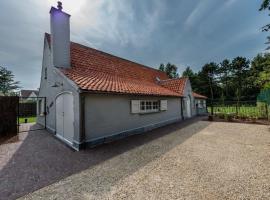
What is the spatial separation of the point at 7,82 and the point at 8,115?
28.9 metres

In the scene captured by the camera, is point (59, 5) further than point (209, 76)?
No

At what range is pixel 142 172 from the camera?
395 cm

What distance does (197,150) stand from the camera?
223 inches

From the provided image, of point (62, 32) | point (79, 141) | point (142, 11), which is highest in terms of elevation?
point (142, 11)

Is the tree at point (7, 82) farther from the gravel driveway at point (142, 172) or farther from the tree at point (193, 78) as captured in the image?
the tree at point (193, 78)

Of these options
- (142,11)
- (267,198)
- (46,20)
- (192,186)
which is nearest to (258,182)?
(267,198)

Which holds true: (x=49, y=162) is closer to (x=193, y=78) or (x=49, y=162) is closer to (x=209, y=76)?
(x=193, y=78)

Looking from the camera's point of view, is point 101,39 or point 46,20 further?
point 101,39

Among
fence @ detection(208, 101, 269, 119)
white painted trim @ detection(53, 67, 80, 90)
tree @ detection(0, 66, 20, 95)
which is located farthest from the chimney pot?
tree @ detection(0, 66, 20, 95)

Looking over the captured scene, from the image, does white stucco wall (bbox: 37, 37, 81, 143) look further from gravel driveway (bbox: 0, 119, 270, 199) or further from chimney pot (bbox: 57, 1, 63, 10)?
chimney pot (bbox: 57, 1, 63, 10)

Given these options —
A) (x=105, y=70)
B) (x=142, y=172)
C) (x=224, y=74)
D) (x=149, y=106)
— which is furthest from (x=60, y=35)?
(x=224, y=74)

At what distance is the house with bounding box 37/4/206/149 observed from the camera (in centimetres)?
628

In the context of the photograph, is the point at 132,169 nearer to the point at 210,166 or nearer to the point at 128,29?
the point at 210,166

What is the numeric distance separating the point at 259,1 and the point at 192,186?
10.6 metres
